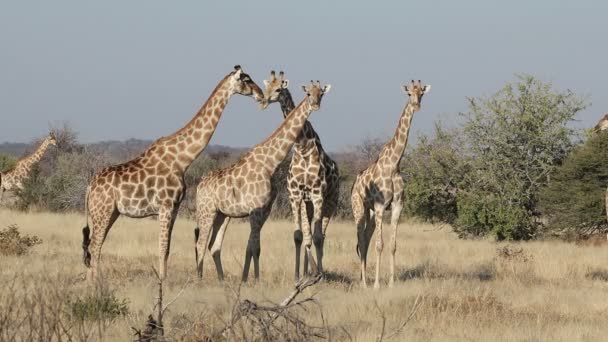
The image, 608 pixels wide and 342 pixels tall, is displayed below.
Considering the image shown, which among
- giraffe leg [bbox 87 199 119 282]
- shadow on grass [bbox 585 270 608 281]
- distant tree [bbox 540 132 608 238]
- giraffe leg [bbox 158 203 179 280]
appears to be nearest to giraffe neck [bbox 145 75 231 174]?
giraffe leg [bbox 158 203 179 280]

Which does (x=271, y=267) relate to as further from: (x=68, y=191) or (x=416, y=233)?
(x=68, y=191)

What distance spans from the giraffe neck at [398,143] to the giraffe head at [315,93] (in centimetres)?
122

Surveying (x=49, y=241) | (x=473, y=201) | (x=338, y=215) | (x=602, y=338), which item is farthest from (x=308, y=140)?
(x=338, y=215)

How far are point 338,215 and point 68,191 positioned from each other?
27.6 feet

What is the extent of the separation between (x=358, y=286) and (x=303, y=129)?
2317 millimetres

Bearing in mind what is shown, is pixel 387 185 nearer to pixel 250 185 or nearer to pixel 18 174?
pixel 250 185

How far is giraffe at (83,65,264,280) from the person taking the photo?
1110 cm

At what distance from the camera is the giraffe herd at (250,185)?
11.2 meters

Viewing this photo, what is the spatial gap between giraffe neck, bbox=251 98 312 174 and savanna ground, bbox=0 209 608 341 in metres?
1.68

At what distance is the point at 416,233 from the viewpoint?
2377 cm

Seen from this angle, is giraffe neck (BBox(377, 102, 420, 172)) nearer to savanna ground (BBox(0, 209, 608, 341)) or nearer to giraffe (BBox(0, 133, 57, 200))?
savanna ground (BBox(0, 209, 608, 341))

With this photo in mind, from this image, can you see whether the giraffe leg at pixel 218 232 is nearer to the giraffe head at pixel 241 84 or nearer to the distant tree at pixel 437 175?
the giraffe head at pixel 241 84

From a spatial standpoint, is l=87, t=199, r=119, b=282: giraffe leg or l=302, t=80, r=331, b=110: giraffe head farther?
l=302, t=80, r=331, b=110: giraffe head

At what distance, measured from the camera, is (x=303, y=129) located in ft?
42.4
